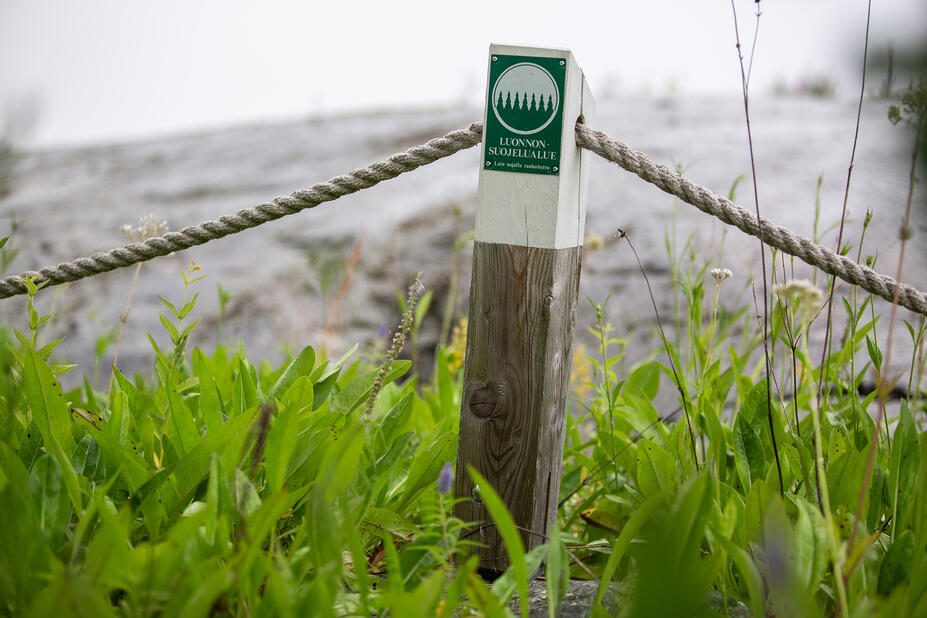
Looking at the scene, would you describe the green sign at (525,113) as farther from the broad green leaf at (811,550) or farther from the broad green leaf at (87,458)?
the broad green leaf at (87,458)

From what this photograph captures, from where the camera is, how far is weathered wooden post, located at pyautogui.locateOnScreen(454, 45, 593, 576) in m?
1.33

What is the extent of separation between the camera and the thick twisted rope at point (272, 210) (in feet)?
4.79

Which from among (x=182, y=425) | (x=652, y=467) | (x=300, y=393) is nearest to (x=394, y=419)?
(x=300, y=393)

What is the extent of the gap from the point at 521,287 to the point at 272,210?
58cm

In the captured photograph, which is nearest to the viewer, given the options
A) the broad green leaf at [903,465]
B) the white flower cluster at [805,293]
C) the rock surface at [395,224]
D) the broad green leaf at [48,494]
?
the white flower cluster at [805,293]

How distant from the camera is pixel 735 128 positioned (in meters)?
5.00

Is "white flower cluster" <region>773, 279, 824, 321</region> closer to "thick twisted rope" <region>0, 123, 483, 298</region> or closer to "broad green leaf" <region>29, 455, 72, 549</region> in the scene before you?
"thick twisted rope" <region>0, 123, 483, 298</region>

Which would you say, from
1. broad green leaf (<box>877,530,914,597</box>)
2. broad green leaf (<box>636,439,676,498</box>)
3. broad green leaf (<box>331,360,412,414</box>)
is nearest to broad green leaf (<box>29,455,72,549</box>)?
broad green leaf (<box>331,360,412,414</box>)

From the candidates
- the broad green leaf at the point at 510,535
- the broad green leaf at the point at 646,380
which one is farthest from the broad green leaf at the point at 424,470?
the broad green leaf at the point at 646,380

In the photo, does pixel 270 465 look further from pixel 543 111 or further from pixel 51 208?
pixel 51 208

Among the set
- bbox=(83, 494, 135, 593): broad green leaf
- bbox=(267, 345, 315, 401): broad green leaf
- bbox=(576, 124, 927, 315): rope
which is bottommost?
bbox=(83, 494, 135, 593): broad green leaf

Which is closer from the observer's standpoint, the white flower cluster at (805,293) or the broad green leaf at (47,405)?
the white flower cluster at (805,293)

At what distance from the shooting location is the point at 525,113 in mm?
1339

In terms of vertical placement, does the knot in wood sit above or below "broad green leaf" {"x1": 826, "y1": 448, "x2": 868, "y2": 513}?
above
